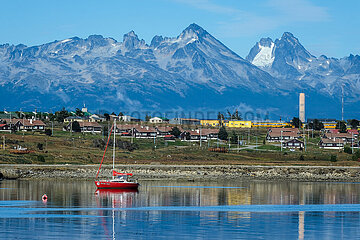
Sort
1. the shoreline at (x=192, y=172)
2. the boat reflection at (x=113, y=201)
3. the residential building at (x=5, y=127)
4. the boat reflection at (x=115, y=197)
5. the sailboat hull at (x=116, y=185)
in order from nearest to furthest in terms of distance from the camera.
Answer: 1. the boat reflection at (x=113, y=201)
2. the boat reflection at (x=115, y=197)
3. the sailboat hull at (x=116, y=185)
4. the shoreline at (x=192, y=172)
5. the residential building at (x=5, y=127)

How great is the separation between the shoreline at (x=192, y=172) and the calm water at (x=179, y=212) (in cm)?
865

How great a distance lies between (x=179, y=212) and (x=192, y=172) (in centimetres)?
5125

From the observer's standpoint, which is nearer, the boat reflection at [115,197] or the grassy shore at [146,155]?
the boat reflection at [115,197]

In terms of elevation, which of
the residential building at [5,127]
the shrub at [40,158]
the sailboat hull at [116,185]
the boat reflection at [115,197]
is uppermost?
the residential building at [5,127]

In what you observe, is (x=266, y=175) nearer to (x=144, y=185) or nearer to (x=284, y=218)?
(x=144, y=185)

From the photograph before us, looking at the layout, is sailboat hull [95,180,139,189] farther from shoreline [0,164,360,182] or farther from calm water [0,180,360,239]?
shoreline [0,164,360,182]

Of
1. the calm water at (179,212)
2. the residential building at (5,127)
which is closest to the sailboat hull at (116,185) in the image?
the calm water at (179,212)

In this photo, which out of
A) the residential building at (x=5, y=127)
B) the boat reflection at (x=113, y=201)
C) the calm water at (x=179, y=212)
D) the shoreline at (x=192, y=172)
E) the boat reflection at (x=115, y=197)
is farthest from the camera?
the residential building at (x=5, y=127)

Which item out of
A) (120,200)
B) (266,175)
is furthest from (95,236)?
(266,175)

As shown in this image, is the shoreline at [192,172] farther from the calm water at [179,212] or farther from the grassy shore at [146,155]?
the grassy shore at [146,155]

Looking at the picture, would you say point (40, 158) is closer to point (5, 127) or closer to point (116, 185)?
point (116, 185)

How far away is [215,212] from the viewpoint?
70.9 meters

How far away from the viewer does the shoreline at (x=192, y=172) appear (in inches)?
4473

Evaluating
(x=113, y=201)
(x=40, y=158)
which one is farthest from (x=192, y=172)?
(x=113, y=201)
